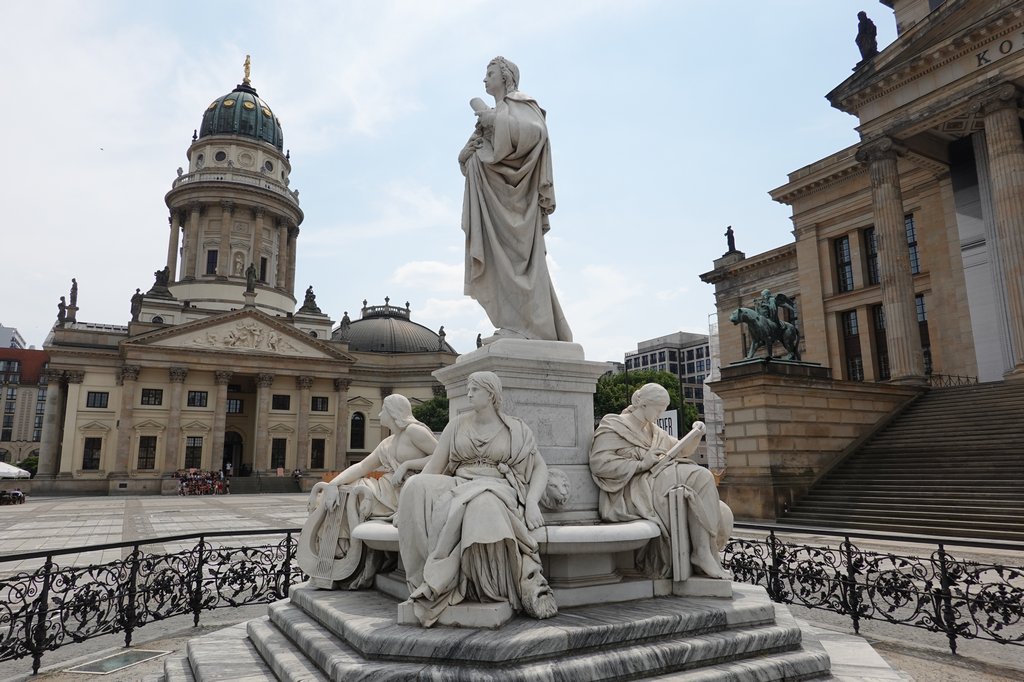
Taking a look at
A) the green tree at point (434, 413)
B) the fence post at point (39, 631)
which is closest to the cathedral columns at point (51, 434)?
the green tree at point (434, 413)

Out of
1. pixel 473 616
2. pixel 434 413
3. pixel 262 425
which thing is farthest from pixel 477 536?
pixel 262 425

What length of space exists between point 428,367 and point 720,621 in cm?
6496

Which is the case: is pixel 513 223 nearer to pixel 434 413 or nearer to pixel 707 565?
pixel 707 565

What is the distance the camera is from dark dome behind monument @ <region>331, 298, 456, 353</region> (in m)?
75.2

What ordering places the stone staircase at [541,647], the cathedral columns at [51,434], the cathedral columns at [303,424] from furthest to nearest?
the cathedral columns at [303,424], the cathedral columns at [51,434], the stone staircase at [541,647]

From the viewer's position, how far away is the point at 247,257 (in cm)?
6669

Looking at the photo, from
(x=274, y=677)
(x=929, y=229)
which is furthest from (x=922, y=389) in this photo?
(x=274, y=677)

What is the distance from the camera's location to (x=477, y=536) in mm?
3617

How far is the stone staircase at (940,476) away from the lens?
14.3 metres

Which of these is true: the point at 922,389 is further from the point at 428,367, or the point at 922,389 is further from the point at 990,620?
the point at 428,367

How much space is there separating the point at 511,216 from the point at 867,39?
94.8 ft

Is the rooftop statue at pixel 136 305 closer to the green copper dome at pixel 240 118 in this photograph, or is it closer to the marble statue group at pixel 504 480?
the green copper dome at pixel 240 118

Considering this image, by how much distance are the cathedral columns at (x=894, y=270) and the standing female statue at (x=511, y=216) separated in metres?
23.5

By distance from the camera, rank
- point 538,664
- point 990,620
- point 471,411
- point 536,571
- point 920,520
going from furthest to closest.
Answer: point 920,520, point 990,620, point 471,411, point 536,571, point 538,664
